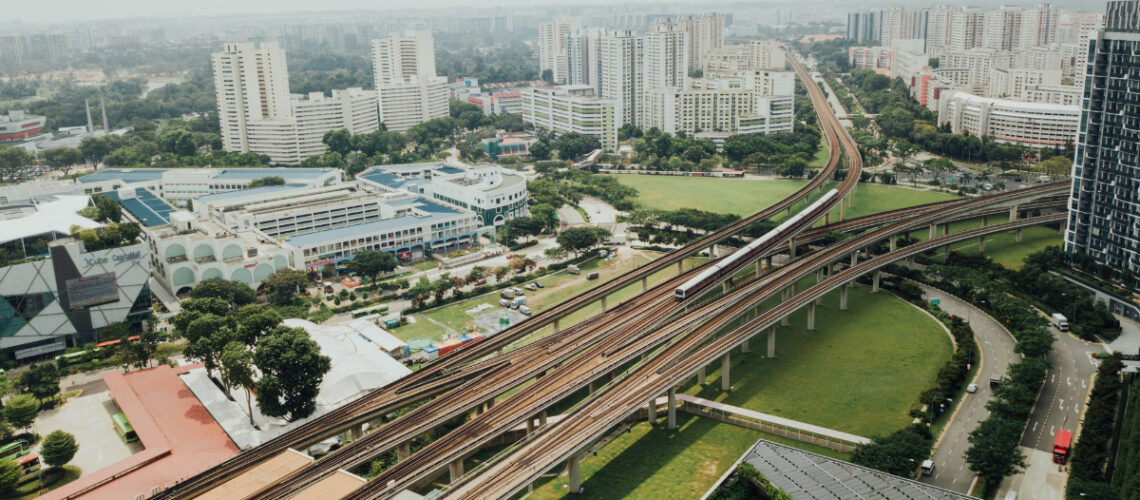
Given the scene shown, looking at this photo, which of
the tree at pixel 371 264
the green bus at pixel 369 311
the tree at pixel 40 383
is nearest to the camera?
the tree at pixel 40 383

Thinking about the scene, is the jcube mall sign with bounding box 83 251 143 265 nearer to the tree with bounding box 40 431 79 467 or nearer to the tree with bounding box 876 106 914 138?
the tree with bounding box 40 431 79 467

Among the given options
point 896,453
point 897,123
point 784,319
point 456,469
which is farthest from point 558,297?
point 897,123

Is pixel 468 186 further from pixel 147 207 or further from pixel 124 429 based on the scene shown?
pixel 124 429

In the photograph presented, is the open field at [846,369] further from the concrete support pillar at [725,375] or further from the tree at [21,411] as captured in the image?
the tree at [21,411]

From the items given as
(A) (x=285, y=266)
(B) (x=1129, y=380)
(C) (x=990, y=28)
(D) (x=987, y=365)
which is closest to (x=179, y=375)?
(A) (x=285, y=266)

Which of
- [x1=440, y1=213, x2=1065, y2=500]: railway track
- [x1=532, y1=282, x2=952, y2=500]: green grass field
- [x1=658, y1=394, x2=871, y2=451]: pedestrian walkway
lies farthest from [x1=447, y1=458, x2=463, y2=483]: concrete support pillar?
[x1=658, y1=394, x2=871, y2=451]: pedestrian walkway

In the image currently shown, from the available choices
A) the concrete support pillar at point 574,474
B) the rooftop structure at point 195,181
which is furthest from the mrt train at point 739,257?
the rooftop structure at point 195,181

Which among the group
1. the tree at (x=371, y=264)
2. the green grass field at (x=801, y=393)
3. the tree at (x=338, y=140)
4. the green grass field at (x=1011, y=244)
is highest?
the tree at (x=338, y=140)
